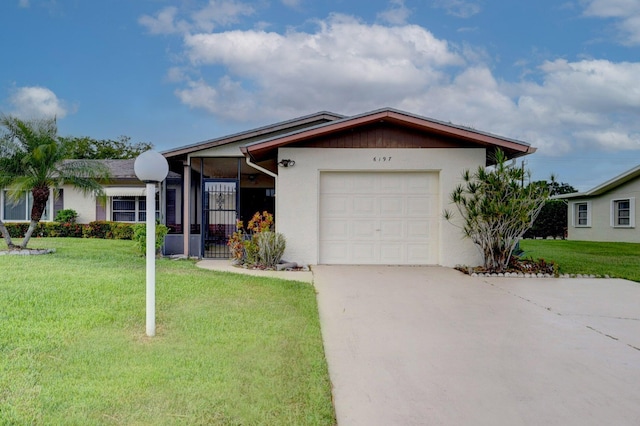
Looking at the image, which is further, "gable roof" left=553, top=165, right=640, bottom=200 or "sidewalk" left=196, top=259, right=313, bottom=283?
"gable roof" left=553, top=165, right=640, bottom=200

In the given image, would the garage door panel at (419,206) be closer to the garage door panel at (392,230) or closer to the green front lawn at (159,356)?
the garage door panel at (392,230)

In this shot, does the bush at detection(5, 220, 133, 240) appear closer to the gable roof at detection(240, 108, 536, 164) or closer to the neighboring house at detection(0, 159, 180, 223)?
the neighboring house at detection(0, 159, 180, 223)

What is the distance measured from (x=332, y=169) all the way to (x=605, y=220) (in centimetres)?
1911

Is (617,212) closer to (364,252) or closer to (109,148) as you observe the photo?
(364,252)

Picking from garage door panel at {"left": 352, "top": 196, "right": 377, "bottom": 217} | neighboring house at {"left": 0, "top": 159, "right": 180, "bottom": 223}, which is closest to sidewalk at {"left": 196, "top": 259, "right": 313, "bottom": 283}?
garage door panel at {"left": 352, "top": 196, "right": 377, "bottom": 217}

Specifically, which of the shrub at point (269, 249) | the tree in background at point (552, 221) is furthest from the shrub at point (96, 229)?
the tree in background at point (552, 221)

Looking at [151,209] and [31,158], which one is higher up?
[31,158]

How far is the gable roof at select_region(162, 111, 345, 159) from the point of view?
1173 centimetres

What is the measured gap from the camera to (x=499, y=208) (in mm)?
9023

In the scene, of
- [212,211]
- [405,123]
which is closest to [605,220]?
[405,123]

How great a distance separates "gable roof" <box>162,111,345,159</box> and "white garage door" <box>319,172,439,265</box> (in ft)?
9.48

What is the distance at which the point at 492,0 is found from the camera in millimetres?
11430

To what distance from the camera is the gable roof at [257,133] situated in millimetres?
11734

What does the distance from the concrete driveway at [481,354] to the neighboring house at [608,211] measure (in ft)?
49.9
